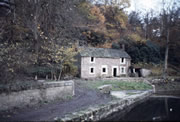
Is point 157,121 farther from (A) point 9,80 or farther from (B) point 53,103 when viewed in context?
(A) point 9,80

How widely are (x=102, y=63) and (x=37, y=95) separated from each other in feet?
54.8

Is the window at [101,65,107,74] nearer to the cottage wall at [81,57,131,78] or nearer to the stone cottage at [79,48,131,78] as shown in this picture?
the stone cottage at [79,48,131,78]

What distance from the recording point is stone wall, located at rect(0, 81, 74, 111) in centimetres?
754

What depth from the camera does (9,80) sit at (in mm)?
7926

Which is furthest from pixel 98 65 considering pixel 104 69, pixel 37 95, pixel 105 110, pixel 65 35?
pixel 37 95

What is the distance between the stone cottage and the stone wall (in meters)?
12.0

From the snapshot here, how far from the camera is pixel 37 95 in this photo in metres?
8.84

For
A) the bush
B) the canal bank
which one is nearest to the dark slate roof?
the canal bank

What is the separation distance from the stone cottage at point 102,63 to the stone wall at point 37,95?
39.5 feet

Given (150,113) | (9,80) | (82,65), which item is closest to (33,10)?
(9,80)

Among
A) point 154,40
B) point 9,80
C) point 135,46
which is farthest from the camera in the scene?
point 154,40

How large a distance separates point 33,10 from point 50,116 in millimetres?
7827

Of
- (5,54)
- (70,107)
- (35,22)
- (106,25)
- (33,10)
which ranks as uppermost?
(106,25)

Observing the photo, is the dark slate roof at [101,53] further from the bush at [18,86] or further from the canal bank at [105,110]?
the bush at [18,86]
